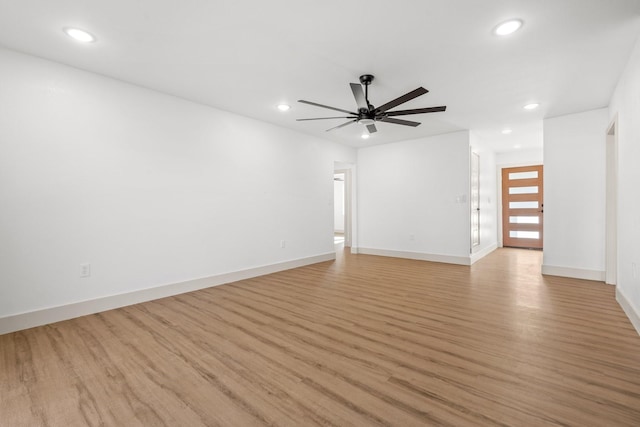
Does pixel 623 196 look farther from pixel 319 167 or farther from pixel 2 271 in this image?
pixel 2 271

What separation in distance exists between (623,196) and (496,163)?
16.6ft

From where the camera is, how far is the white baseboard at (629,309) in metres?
2.62

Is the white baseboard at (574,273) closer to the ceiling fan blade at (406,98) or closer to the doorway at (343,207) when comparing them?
the ceiling fan blade at (406,98)

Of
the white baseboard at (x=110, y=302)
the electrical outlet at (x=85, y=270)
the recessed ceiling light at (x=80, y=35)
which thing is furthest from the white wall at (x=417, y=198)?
the recessed ceiling light at (x=80, y=35)

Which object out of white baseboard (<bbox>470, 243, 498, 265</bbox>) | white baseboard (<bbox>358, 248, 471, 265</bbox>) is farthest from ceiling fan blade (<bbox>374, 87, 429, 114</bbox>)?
white baseboard (<bbox>470, 243, 498, 265</bbox>)

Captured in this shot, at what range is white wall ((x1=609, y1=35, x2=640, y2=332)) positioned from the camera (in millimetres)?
2680

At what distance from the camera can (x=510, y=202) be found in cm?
785

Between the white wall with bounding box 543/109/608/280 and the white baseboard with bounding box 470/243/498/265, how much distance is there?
1195mm

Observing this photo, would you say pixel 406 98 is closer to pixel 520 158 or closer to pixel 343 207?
pixel 520 158

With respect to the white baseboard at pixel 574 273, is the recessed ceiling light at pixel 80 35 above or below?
above

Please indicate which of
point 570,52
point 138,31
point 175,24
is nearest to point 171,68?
point 138,31

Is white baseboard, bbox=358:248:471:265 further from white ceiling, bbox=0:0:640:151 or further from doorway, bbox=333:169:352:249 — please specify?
white ceiling, bbox=0:0:640:151

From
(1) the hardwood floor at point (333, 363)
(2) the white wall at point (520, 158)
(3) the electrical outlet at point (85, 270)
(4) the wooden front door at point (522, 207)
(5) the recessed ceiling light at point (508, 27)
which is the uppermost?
(5) the recessed ceiling light at point (508, 27)

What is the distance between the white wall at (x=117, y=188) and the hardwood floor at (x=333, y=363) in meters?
0.54
